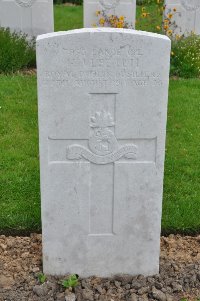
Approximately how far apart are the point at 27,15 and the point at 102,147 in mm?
7015

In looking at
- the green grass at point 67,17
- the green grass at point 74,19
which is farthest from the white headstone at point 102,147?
the green grass at point 67,17

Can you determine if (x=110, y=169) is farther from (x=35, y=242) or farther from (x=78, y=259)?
(x=35, y=242)

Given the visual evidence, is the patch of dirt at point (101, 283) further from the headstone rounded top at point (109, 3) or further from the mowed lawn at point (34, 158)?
the headstone rounded top at point (109, 3)

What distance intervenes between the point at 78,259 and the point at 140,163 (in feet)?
2.75

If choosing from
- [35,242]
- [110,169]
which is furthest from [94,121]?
[35,242]

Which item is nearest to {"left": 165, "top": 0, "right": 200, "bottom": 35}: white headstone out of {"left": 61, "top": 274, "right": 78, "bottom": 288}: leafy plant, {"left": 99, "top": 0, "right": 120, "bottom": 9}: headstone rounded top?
{"left": 99, "top": 0, "right": 120, "bottom": 9}: headstone rounded top

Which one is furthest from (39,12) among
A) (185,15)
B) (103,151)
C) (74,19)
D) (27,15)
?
(103,151)

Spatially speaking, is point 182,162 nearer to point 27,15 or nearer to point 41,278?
point 41,278

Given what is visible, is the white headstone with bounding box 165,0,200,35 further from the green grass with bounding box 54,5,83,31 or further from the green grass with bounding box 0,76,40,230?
the green grass with bounding box 0,76,40,230

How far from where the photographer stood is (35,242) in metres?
4.22

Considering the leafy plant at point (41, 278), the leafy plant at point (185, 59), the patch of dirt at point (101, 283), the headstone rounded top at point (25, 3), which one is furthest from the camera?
the headstone rounded top at point (25, 3)

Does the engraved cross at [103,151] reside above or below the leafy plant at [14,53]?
below

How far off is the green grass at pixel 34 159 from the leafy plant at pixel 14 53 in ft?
1.64

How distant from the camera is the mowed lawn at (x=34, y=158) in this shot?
4512 millimetres
